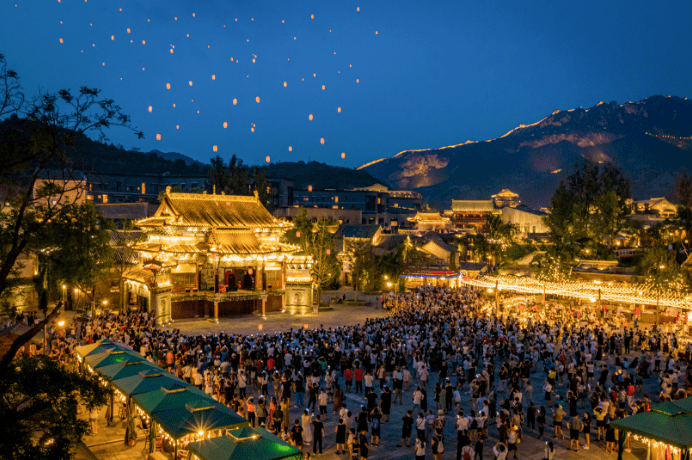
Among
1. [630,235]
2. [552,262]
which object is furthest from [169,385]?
[630,235]

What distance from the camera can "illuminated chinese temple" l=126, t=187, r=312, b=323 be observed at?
3619 centimetres

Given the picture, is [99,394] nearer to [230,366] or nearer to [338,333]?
[230,366]

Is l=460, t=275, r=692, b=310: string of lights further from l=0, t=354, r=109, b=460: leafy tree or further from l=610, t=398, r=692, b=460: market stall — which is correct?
l=0, t=354, r=109, b=460: leafy tree

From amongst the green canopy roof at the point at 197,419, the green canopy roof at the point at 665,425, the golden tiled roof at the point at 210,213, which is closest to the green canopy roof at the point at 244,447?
the green canopy roof at the point at 197,419

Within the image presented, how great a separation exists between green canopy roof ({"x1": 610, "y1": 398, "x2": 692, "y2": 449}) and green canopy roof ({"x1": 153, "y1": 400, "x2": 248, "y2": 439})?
9.61 meters

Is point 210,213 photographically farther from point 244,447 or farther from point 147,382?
point 244,447

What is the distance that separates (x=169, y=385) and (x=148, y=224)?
82.6 feet

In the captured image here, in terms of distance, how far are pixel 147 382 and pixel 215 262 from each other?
2285 centimetres

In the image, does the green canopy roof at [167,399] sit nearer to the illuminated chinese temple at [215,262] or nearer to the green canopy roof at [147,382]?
the green canopy roof at [147,382]

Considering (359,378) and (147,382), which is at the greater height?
(147,382)

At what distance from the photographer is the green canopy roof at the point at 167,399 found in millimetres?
13234

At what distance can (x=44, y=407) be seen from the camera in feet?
28.2

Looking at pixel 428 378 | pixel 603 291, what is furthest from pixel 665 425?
pixel 603 291

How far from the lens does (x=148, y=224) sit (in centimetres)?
3744
